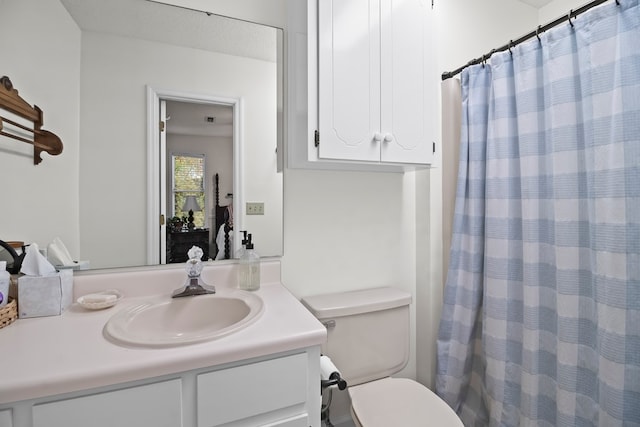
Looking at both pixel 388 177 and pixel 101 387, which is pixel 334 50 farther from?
pixel 101 387

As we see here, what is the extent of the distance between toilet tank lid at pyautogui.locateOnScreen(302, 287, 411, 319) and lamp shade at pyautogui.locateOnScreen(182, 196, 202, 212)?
2.04ft

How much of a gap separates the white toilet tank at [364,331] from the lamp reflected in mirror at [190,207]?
1.95 feet

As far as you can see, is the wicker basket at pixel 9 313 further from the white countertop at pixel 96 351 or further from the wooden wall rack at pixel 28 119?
the wooden wall rack at pixel 28 119

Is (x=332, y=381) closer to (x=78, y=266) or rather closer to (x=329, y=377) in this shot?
(x=329, y=377)

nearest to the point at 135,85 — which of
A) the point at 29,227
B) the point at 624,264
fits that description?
the point at 29,227

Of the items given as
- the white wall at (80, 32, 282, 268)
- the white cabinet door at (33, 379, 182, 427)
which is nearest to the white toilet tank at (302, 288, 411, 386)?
the white cabinet door at (33, 379, 182, 427)

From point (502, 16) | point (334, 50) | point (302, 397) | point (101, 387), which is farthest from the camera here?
point (502, 16)

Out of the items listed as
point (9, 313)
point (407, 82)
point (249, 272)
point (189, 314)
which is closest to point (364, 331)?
point (249, 272)

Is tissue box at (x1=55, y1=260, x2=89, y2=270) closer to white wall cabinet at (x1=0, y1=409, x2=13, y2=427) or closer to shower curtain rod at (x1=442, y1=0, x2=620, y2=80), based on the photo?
white wall cabinet at (x1=0, y1=409, x2=13, y2=427)

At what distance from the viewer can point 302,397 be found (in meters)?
0.84

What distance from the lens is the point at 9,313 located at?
34.6 inches

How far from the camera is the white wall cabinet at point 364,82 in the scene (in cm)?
112

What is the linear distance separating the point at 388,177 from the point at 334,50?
0.70 meters

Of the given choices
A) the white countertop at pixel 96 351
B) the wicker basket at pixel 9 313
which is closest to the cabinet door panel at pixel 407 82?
the white countertop at pixel 96 351
